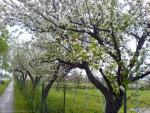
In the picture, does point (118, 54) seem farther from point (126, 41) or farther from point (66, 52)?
point (66, 52)

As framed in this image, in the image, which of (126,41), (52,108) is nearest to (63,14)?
(126,41)

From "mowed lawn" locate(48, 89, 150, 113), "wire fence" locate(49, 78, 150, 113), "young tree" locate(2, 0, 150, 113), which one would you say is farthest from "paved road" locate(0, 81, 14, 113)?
"young tree" locate(2, 0, 150, 113)

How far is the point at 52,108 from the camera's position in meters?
16.6

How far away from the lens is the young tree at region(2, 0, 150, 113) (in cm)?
887

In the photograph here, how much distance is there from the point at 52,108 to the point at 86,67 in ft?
22.4

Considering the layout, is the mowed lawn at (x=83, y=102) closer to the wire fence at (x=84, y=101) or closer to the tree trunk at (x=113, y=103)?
the wire fence at (x=84, y=101)

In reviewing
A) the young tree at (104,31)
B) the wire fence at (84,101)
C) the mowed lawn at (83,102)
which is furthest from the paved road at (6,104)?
Result: the young tree at (104,31)

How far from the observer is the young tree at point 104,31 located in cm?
887

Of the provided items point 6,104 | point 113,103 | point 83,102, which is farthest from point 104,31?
point 6,104

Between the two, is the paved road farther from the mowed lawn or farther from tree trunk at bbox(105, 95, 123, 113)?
tree trunk at bbox(105, 95, 123, 113)

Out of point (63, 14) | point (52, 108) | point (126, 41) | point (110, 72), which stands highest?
point (63, 14)

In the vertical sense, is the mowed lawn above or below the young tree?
below

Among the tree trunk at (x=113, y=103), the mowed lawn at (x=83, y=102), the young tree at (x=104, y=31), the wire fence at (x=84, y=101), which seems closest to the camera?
the young tree at (x=104, y=31)

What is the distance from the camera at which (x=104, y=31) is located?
383 inches
